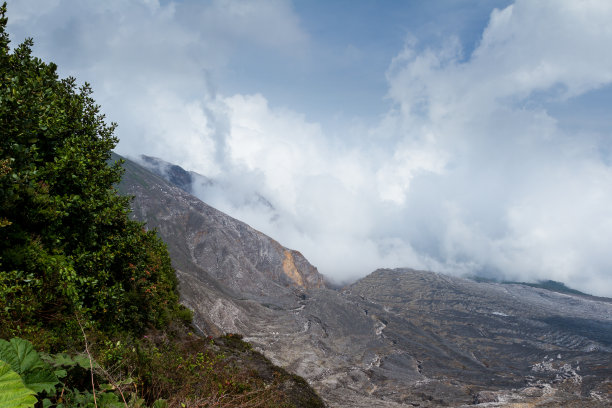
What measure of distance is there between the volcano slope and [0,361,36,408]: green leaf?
54.5 m

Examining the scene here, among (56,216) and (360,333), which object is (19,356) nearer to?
(56,216)

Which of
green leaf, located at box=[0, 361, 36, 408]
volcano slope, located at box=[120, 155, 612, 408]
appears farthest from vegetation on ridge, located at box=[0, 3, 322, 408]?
volcano slope, located at box=[120, 155, 612, 408]

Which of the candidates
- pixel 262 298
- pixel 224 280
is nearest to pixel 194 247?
pixel 224 280

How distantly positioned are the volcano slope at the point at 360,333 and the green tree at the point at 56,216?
46422 mm

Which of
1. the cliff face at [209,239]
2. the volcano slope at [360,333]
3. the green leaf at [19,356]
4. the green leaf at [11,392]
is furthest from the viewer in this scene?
the cliff face at [209,239]

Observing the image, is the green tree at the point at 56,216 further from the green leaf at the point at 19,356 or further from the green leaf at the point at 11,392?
the green leaf at the point at 11,392

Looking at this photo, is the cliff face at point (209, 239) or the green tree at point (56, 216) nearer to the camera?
the green tree at point (56, 216)

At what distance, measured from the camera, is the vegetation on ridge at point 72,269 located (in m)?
5.20

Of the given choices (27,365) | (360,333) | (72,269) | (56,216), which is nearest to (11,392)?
(27,365)

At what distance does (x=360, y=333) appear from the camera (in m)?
107

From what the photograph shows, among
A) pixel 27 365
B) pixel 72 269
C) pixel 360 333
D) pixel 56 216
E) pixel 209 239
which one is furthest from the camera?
pixel 209 239

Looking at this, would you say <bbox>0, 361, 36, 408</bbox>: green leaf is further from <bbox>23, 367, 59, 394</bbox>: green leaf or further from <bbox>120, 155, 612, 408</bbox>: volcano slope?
<bbox>120, 155, 612, 408</bbox>: volcano slope

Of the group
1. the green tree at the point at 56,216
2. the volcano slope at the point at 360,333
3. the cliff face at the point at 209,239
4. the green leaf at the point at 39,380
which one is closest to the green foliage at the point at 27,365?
the green leaf at the point at 39,380

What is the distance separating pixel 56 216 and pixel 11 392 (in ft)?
31.5
